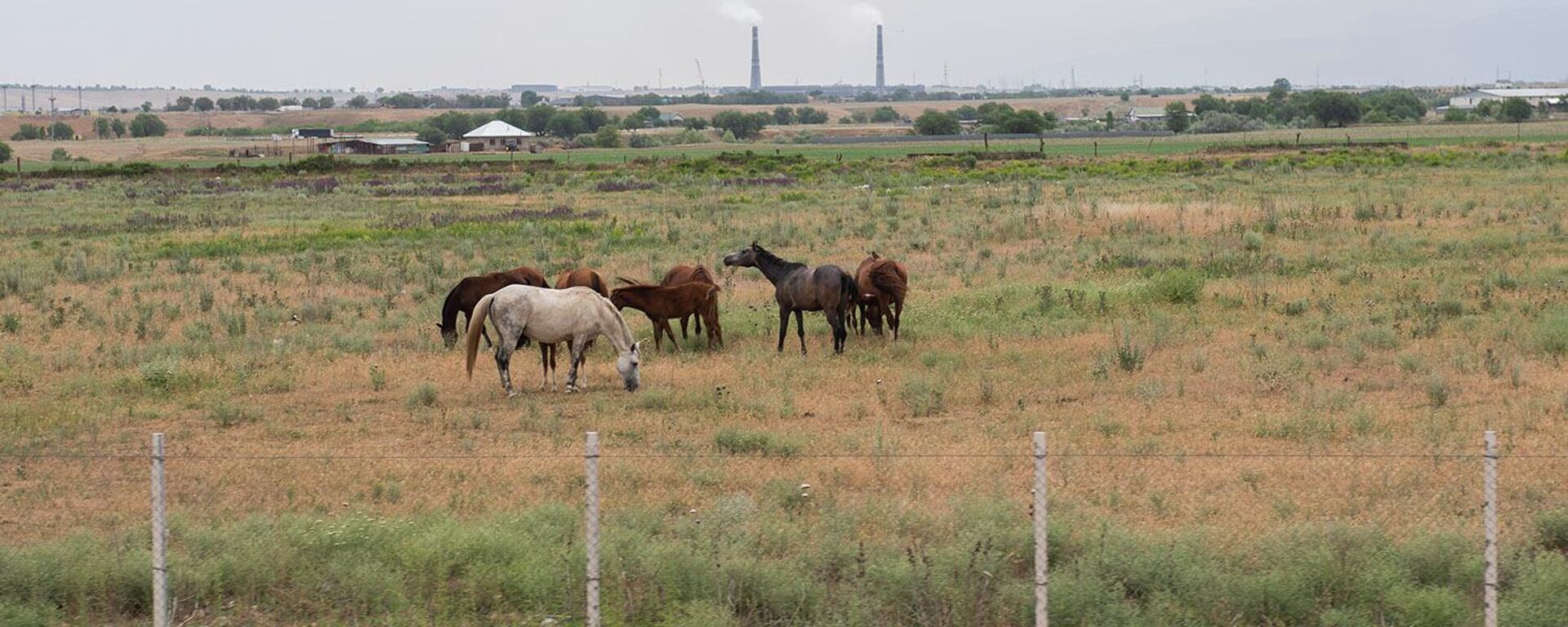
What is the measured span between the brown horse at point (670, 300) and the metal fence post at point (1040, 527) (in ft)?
37.4

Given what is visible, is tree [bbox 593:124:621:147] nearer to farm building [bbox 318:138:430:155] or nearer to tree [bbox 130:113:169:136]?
farm building [bbox 318:138:430:155]

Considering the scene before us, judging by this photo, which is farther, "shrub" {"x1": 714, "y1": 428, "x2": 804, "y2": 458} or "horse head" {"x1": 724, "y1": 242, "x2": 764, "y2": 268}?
"horse head" {"x1": 724, "y1": 242, "x2": 764, "y2": 268}

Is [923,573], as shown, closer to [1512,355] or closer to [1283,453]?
[1283,453]

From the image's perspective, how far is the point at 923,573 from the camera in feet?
29.8

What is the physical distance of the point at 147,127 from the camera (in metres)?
189

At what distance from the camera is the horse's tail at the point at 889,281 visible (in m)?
20.0

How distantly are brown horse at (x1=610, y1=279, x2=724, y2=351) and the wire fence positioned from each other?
5.59m

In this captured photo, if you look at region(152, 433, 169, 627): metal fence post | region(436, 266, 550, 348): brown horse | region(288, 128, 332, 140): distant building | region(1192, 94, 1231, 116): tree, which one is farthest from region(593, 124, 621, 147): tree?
region(152, 433, 169, 627): metal fence post

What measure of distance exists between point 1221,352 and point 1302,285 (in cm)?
613

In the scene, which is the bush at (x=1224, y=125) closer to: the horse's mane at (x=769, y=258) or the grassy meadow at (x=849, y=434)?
the grassy meadow at (x=849, y=434)

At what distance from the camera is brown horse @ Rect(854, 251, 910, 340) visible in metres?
20.0

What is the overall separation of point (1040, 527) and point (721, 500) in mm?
3930

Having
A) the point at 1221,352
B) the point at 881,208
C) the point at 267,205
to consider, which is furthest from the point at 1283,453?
the point at 267,205

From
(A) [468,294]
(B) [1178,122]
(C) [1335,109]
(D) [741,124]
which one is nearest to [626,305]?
(A) [468,294]
